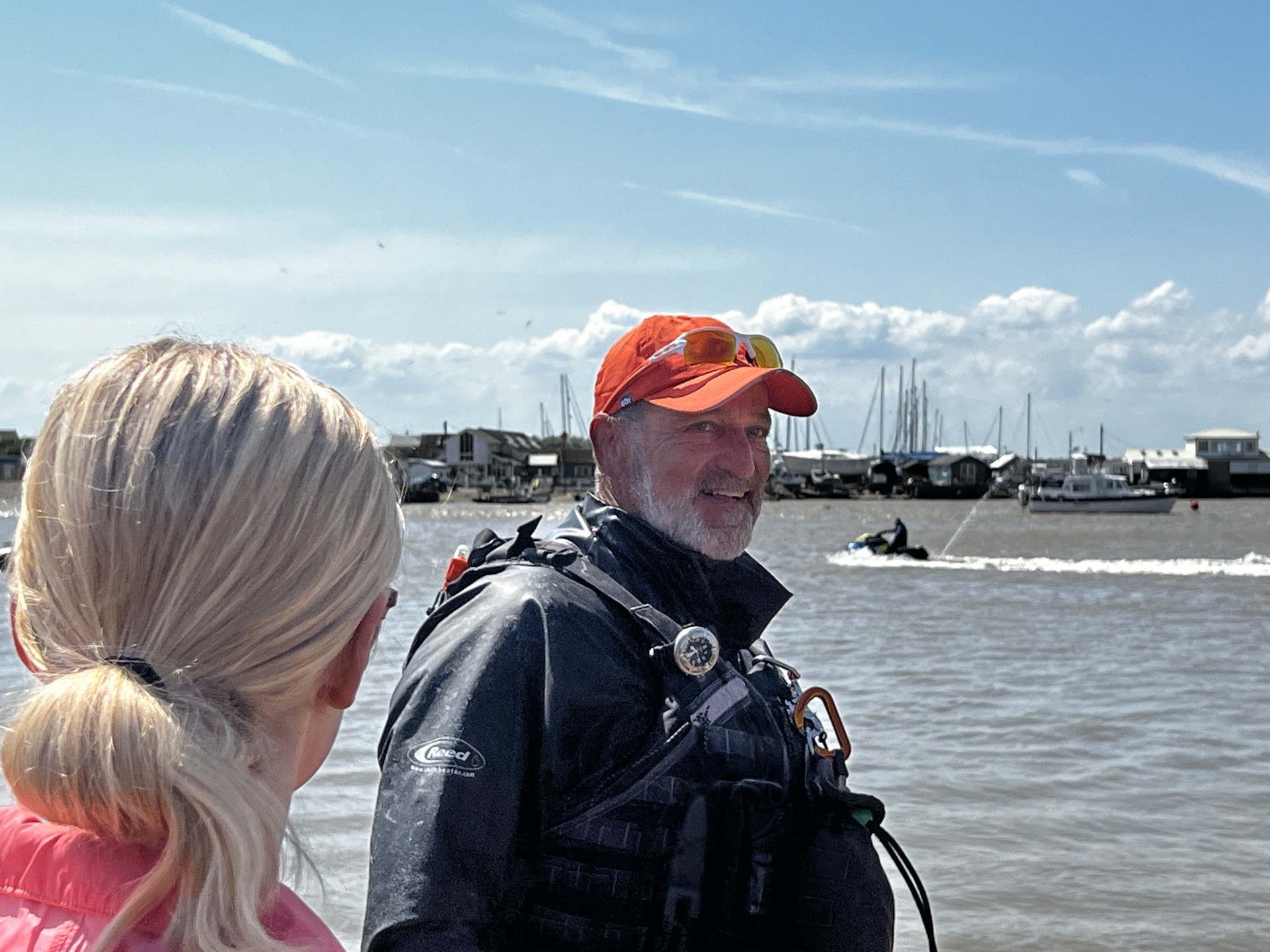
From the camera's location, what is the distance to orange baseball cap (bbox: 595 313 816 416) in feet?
11.1

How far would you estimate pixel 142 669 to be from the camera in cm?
152

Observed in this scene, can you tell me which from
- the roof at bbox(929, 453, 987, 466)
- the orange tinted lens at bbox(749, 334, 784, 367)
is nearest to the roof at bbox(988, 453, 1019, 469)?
the roof at bbox(929, 453, 987, 466)

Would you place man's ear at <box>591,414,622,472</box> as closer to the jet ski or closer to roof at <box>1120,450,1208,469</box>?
Answer: the jet ski

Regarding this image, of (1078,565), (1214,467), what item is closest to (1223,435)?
(1214,467)

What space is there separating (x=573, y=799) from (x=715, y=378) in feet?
4.07

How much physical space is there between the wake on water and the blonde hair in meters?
31.3

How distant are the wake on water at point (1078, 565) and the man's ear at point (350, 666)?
3118 cm

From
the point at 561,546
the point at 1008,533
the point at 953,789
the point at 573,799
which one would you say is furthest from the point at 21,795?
the point at 1008,533

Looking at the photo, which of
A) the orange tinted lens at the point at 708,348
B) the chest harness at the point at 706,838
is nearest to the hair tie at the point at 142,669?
the chest harness at the point at 706,838

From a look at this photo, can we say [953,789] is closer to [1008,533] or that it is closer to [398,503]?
[398,503]

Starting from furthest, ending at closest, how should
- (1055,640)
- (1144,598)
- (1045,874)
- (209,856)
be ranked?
(1144,598)
(1055,640)
(1045,874)
(209,856)

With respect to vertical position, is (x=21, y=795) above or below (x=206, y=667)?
below

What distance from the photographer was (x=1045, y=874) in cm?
745

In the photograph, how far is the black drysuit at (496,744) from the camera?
7.93 ft
